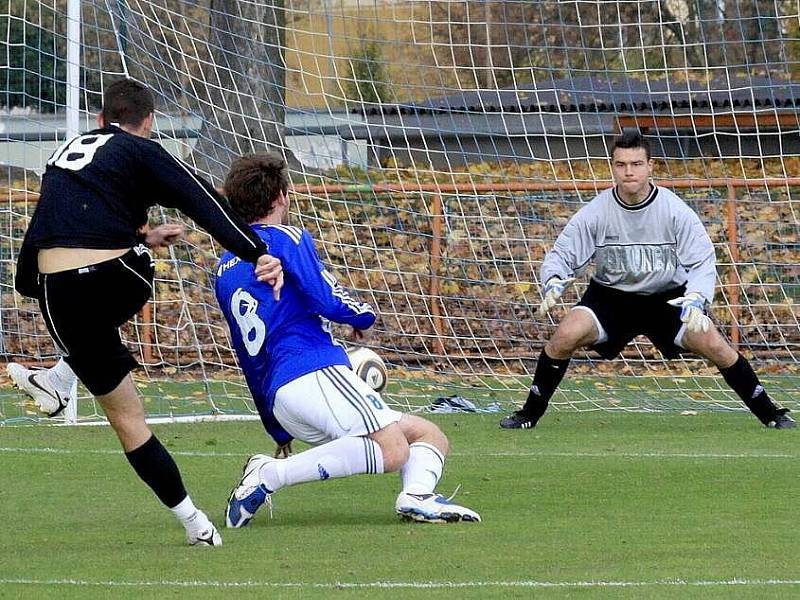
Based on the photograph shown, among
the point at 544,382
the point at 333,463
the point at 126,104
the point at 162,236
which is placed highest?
the point at 126,104

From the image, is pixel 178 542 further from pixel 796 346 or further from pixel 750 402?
pixel 796 346

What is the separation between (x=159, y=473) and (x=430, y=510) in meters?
1.19

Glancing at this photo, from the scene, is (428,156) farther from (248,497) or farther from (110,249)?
(110,249)

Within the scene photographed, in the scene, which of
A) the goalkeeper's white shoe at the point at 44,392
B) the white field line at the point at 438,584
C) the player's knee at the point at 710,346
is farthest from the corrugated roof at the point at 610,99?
the white field line at the point at 438,584

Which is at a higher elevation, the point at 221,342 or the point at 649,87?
the point at 649,87

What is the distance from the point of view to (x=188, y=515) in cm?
561

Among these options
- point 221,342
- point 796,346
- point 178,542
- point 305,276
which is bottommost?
point 796,346

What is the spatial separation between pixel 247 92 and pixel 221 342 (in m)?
2.46

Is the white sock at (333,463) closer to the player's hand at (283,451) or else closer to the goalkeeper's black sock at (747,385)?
the player's hand at (283,451)

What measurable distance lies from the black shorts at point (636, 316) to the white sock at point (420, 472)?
352 centimetres

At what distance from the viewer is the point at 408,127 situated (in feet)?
39.4

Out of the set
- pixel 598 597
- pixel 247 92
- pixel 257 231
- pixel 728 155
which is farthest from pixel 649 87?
pixel 598 597

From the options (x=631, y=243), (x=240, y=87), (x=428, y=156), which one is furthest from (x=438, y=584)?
(x=428, y=156)

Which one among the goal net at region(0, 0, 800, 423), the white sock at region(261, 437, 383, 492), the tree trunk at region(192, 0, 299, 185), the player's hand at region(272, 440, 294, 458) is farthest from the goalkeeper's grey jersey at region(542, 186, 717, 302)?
the white sock at region(261, 437, 383, 492)
